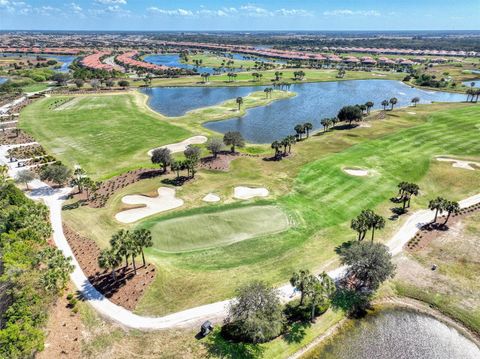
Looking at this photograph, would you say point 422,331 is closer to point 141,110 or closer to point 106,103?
point 141,110

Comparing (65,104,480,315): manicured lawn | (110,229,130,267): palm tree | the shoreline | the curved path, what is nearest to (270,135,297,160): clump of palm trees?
(65,104,480,315): manicured lawn

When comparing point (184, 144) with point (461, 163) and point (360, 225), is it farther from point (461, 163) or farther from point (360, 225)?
point (461, 163)

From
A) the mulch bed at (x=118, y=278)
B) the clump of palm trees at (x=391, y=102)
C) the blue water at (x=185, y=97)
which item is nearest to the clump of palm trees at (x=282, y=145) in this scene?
the mulch bed at (x=118, y=278)

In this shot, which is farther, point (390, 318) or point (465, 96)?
point (465, 96)

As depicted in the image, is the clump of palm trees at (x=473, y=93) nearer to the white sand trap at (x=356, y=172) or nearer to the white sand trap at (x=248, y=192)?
the white sand trap at (x=356, y=172)

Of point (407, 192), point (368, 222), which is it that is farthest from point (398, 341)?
point (407, 192)

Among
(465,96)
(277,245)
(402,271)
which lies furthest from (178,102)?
(465,96)

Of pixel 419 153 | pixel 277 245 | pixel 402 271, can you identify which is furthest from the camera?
pixel 419 153
